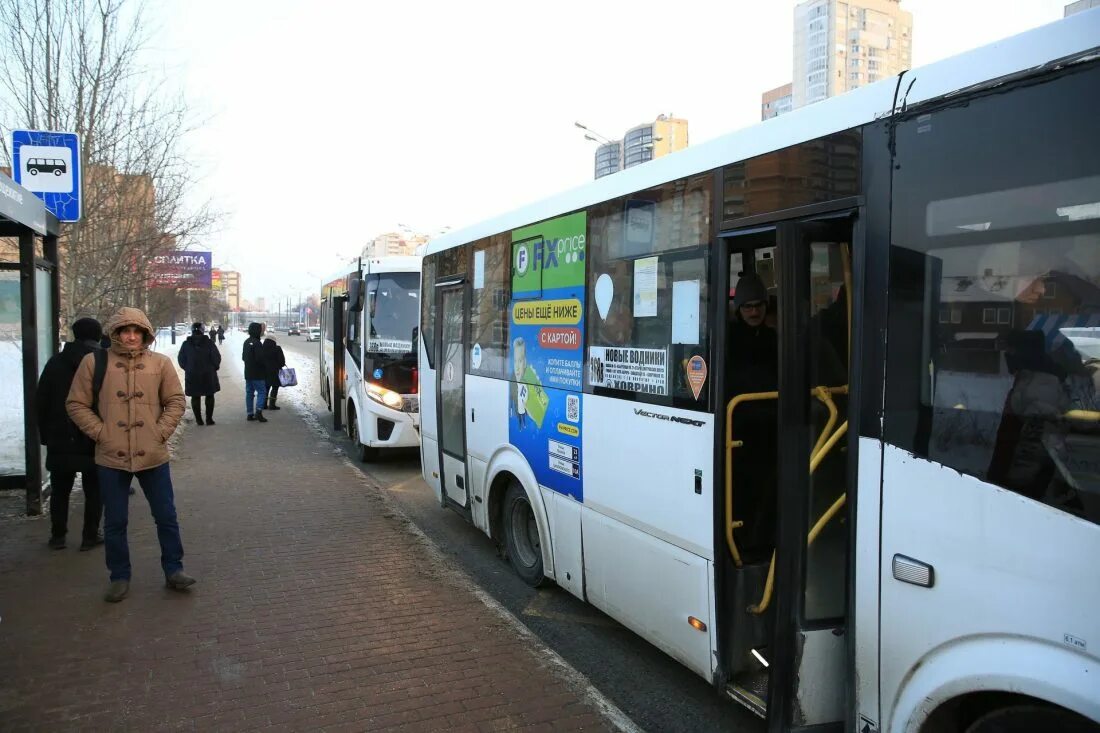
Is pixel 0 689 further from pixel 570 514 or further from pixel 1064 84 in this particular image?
pixel 1064 84

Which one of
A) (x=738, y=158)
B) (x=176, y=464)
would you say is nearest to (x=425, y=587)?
(x=738, y=158)

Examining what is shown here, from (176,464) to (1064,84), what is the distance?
1135 centimetres

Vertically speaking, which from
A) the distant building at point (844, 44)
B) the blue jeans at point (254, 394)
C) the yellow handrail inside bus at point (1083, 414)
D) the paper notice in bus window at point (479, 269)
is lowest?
the blue jeans at point (254, 394)

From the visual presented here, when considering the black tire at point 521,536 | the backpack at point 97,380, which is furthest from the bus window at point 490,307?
the backpack at point 97,380

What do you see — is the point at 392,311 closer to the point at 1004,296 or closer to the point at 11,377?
the point at 11,377

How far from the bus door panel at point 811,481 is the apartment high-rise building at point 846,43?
186 ft

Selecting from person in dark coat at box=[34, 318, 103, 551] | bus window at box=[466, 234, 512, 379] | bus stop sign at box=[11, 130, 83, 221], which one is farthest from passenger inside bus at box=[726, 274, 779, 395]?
bus stop sign at box=[11, 130, 83, 221]

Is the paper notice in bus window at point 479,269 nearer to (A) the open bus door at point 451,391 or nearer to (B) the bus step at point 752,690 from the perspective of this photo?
(A) the open bus door at point 451,391

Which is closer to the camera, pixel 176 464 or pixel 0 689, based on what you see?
pixel 0 689

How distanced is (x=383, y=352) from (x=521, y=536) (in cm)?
594

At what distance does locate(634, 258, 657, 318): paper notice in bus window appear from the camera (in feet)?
13.7

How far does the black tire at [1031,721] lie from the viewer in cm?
217

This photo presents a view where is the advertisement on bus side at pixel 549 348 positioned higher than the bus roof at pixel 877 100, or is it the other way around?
the bus roof at pixel 877 100

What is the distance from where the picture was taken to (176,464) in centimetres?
1089
